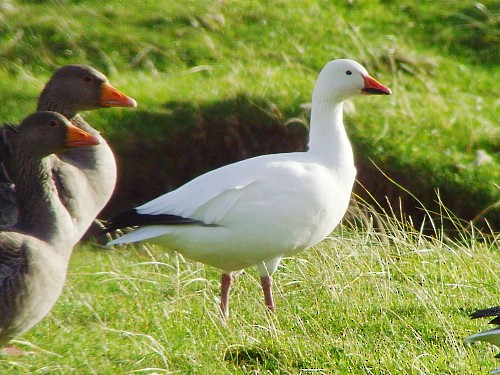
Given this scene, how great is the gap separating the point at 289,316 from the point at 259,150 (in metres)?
3.80

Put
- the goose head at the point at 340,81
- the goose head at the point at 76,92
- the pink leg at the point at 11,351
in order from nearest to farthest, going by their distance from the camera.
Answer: the pink leg at the point at 11,351
the goose head at the point at 340,81
the goose head at the point at 76,92

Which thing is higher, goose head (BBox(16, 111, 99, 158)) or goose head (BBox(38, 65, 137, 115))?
goose head (BBox(16, 111, 99, 158))

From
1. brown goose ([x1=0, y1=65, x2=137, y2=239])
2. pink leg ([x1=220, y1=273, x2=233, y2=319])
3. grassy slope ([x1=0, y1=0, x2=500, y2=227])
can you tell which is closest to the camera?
pink leg ([x1=220, y1=273, x2=233, y2=319])

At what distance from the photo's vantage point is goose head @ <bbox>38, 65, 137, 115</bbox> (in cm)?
688

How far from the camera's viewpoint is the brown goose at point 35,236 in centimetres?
Answer: 467

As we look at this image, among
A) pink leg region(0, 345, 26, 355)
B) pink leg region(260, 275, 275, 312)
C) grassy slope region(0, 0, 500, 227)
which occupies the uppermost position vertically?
pink leg region(0, 345, 26, 355)

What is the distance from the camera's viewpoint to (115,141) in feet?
30.8

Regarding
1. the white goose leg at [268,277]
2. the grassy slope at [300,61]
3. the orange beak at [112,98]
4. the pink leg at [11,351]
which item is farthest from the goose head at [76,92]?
the grassy slope at [300,61]

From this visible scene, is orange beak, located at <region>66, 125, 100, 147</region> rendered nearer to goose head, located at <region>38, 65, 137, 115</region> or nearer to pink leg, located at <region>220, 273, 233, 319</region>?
pink leg, located at <region>220, 273, 233, 319</region>

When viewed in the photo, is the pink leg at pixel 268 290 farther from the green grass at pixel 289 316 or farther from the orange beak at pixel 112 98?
the orange beak at pixel 112 98

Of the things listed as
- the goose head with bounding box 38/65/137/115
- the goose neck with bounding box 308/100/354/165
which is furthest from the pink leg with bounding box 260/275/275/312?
the goose head with bounding box 38/65/137/115

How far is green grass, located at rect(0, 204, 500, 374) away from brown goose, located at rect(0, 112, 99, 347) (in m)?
0.33

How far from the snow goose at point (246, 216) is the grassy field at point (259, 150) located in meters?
0.32

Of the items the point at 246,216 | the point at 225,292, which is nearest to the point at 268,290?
the point at 225,292
